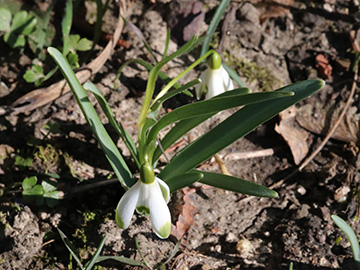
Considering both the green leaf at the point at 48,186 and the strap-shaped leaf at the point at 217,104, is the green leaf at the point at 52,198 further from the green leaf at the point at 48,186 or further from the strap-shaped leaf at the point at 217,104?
the strap-shaped leaf at the point at 217,104

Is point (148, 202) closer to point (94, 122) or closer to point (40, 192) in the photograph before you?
point (94, 122)

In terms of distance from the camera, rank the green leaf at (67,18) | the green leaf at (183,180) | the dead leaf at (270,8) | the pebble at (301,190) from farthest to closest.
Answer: the dead leaf at (270,8) < the green leaf at (67,18) < the pebble at (301,190) < the green leaf at (183,180)

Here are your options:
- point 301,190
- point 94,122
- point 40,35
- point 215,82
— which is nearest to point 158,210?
point 94,122

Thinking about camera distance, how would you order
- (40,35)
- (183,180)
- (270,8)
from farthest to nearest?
(270,8) < (40,35) < (183,180)

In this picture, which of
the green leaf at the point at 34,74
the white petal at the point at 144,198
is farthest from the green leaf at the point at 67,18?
the white petal at the point at 144,198

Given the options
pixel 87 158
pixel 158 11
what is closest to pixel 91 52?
pixel 158 11

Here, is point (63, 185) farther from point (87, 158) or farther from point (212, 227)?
point (212, 227)
